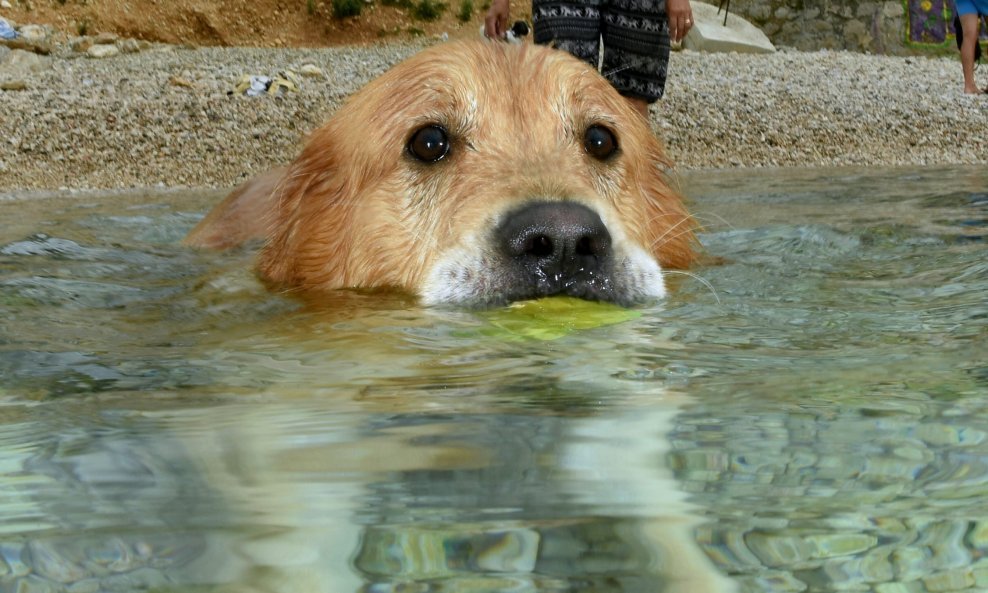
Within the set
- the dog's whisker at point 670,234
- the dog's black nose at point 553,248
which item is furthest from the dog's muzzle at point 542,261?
the dog's whisker at point 670,234

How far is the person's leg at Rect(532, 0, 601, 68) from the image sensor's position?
567 cm

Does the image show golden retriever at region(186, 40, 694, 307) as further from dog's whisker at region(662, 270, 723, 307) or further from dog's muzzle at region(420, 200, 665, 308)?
dog's whisker at region(662, 270, 723, 307)

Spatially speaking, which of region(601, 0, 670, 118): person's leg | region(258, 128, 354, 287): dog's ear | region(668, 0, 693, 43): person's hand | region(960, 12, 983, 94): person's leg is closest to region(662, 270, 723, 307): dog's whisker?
region(258, 128, 354, 287): dog's ear

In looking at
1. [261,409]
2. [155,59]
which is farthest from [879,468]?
[155,59]

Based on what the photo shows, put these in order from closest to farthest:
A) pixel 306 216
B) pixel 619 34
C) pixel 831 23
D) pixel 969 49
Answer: pixel 306 216 < pixel 619 34 < pixel 969 49 < pixel 831 23

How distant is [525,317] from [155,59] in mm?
13518

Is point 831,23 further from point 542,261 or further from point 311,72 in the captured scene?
point 542,261

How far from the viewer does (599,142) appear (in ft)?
12.5

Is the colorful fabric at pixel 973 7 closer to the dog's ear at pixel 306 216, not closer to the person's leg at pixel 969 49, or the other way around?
the person's leg at pixel 969 49

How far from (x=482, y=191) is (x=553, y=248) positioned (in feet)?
1.47

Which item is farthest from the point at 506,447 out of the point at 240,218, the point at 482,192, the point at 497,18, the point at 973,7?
the point at 973,7

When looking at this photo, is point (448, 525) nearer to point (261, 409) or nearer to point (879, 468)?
point (879, 468)

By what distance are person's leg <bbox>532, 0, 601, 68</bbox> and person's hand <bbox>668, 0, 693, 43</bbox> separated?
1.33ft

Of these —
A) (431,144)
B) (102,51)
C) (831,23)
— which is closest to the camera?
(431,144)
